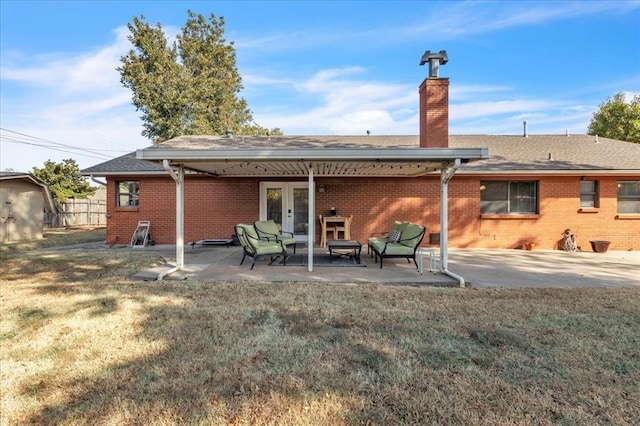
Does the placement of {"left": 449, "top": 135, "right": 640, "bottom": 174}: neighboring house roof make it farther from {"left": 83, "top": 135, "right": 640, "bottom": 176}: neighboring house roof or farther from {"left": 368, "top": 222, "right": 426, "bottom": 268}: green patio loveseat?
{"left": 368, "top": 222, "right": 426, "bottom": 268}: green patio loveseat

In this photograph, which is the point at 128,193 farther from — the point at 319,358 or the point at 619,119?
the point at 619,119

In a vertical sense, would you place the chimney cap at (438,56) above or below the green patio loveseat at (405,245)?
above

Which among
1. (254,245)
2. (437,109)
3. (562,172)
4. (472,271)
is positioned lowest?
(472,271)

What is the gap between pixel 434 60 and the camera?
9430 millimetres

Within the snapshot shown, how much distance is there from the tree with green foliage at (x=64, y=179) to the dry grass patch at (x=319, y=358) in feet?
87.6

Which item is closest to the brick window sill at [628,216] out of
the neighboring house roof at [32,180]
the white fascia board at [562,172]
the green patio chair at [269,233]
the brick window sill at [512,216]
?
the white fascia board at [562,172]

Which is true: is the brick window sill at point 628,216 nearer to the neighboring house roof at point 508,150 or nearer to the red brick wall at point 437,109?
the neighboring house roof at point 508,150

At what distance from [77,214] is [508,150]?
25.9 metres

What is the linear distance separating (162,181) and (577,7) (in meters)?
15.2

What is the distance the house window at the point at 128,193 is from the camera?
12.2m

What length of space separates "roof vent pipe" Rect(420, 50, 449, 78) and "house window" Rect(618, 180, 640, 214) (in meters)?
7.47

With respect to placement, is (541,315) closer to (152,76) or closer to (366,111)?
(366,111)

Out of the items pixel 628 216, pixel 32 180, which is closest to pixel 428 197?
pixel 628 216

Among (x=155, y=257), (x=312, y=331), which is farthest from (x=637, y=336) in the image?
(x=155, y=257)
